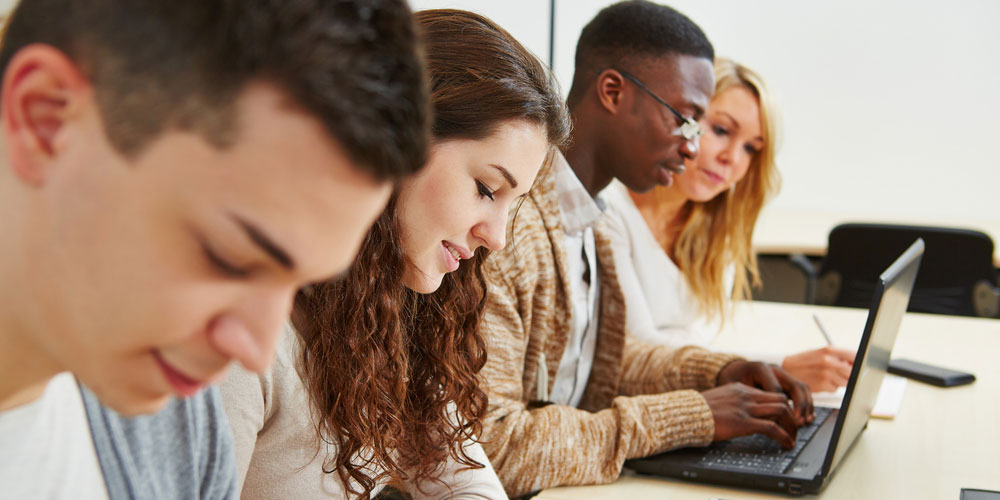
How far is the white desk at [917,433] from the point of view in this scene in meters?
1.33

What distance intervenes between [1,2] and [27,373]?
104cm

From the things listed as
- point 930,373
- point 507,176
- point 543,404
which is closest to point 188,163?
point 507,176

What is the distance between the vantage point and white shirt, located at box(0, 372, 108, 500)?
22.8 inches

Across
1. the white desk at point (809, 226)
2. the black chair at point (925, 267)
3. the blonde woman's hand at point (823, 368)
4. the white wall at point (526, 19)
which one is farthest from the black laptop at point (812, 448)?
the white wall at point (526, 19)

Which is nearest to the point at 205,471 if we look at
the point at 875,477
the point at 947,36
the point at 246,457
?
the point at 246,457

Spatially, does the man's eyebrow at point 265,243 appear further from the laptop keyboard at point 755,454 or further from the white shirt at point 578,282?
the white shirt at point 578,282

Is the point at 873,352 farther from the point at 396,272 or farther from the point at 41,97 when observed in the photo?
the point at 41,97

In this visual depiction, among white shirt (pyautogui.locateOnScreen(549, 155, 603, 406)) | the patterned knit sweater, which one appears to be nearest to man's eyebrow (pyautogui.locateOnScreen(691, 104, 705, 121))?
white shirt (pyautogui.locateOnScreen(549, 155, 603, 406))

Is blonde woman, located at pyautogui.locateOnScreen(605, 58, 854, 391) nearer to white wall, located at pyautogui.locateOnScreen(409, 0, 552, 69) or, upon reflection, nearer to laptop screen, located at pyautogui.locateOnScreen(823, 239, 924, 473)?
laptop screen, located at pyautogui.locateOnScreen(823, 239, 924, 473)

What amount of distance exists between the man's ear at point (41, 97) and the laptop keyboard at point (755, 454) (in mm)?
Result: 1143

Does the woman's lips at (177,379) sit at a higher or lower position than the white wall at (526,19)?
higher

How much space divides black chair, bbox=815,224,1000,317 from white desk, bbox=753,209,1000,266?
0.11 meters

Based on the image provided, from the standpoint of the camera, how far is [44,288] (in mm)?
456

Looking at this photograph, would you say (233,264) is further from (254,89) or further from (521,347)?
(521,347)
